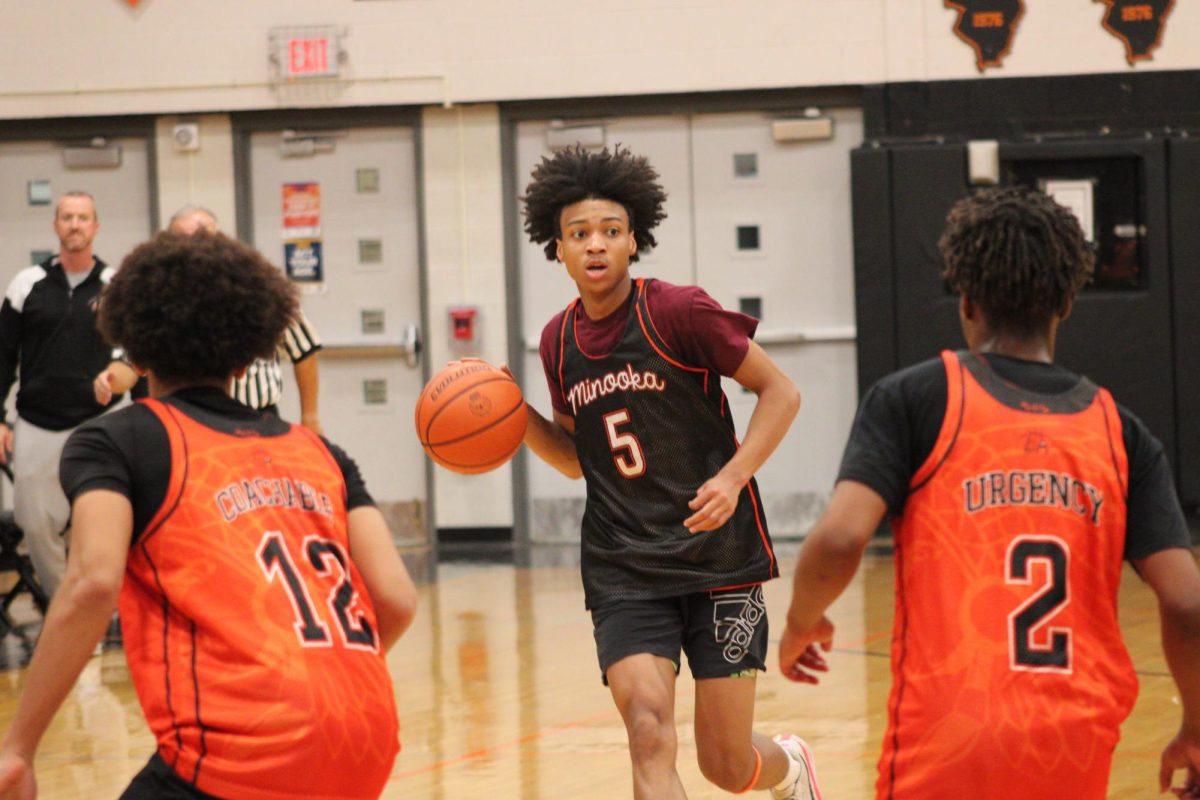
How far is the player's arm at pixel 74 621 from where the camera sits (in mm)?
2164

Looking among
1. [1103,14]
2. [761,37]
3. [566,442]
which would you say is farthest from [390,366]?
[566,442]

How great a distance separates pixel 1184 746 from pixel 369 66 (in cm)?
821

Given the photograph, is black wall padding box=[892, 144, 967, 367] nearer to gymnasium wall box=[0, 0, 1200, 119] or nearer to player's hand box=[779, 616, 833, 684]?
gymnasium wall box=[0, 0, 1200, 119]

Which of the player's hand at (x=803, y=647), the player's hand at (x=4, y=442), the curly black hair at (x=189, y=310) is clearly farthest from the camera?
the player's hand at (x=4, y=442)

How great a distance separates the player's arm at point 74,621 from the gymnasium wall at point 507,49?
783 cm

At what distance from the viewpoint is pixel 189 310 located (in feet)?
7.80

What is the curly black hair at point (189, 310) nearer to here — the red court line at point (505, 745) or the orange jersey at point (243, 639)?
the orange jersey at point (243, 639)

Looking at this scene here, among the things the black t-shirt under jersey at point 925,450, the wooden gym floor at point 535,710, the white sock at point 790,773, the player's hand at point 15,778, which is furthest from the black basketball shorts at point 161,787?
the wooden gym floor at point 535,710

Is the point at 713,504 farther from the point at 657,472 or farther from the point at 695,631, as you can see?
the point at 695,631

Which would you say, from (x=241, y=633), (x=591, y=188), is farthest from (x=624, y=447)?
(x=241, y=633)

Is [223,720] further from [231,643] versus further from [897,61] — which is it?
[897,61]

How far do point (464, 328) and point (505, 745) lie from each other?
502cm

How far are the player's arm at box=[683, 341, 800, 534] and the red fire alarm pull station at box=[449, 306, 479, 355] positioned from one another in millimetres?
6410

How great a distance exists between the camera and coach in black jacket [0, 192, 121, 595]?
6586 millimetres
